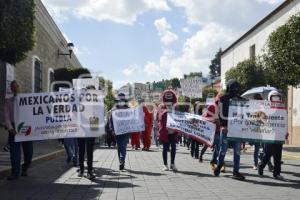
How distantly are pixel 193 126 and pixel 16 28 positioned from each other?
5.52 m

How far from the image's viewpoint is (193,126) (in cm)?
1387

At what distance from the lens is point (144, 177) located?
36.2 ft

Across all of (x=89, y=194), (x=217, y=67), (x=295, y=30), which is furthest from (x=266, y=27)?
(x=217, y=67)

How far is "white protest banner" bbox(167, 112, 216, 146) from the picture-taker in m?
13.4

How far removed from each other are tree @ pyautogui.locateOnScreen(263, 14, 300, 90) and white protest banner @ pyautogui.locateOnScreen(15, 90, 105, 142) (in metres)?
13.9

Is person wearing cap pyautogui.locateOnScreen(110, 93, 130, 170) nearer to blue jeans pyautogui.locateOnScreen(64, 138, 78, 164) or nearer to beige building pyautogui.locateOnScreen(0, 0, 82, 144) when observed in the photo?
blue jeans pyautogui.locateOnScreen(64, 138, 78, 164)

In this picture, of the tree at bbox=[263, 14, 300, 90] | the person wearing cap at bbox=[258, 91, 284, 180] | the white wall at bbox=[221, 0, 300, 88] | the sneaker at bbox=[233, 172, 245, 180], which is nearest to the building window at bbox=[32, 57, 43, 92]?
the tree at bbox=[263, 14, 300, 90]

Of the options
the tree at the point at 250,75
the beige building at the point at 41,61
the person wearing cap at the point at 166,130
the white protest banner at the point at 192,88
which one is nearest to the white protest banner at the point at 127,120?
the person wearing cap at the point at 166,130

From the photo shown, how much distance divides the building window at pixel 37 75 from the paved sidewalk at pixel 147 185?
1209 centimetres

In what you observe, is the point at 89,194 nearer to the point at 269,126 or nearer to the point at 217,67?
the point at 269,126

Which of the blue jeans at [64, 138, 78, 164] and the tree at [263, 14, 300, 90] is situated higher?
the tree at [263, 14, 300, 90]

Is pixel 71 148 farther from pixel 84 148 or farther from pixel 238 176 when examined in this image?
pixel 238 176

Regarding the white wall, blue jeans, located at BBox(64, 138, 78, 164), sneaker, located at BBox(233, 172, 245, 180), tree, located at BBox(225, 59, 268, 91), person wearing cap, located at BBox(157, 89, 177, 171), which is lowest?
sneaker, located at BBox(233, 172, 245, 180)

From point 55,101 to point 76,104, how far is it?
407mm
